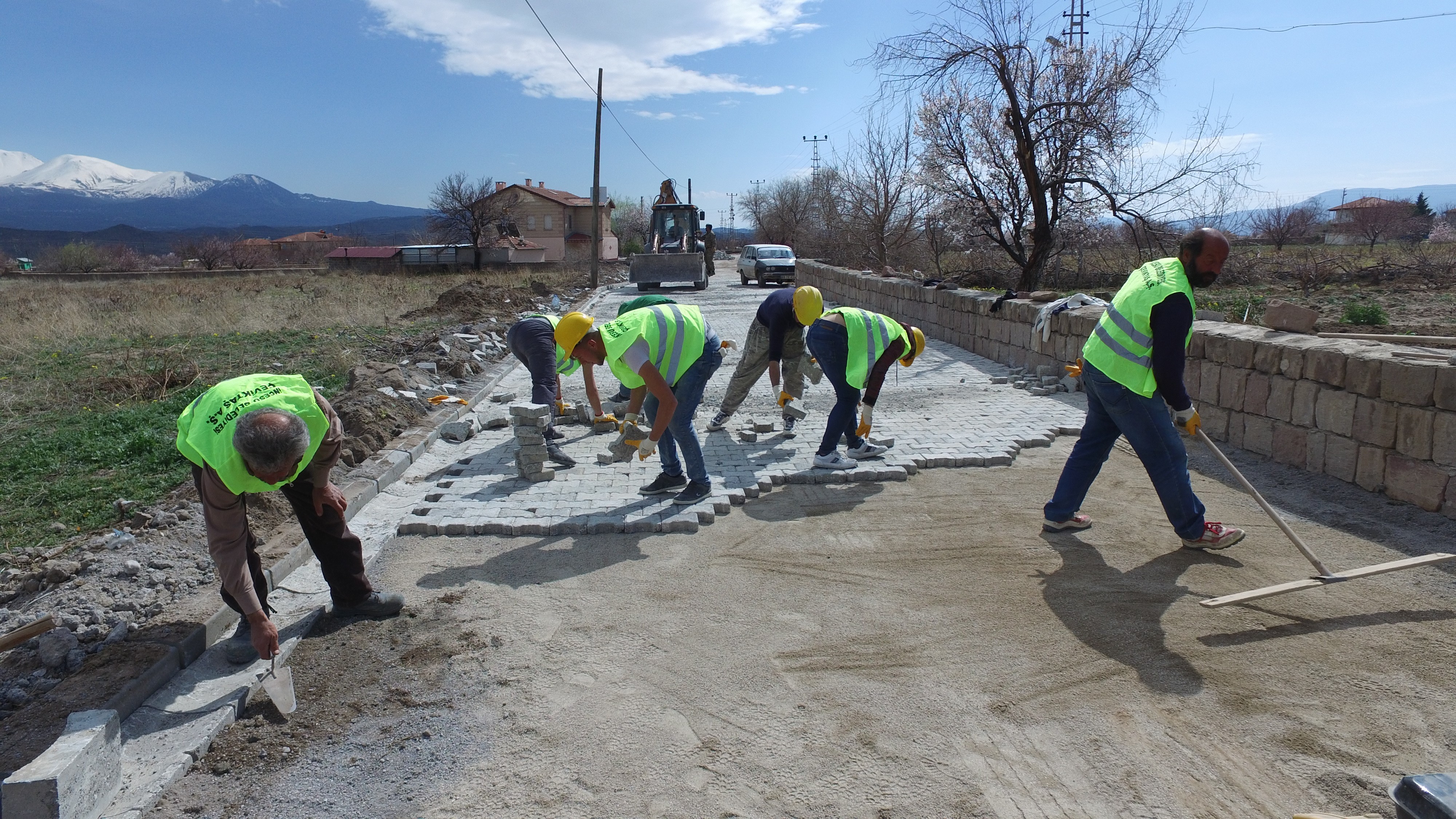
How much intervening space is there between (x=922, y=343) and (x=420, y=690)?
462 cm

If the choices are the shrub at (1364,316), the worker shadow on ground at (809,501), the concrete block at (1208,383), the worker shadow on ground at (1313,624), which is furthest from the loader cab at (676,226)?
the worker shadow on ground at (1313,624)

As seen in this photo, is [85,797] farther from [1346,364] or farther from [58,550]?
[1346,364]

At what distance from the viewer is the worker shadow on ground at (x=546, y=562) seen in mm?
4508

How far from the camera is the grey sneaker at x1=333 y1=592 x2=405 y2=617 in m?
4.04

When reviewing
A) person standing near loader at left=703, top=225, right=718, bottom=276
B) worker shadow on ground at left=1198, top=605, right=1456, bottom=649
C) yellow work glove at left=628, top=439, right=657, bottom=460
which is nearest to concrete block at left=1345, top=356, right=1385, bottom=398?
worker shadow on ground at left=1198, top=605, right=1456, bottom=649

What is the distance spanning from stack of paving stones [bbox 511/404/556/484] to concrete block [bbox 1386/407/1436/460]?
19.2 feet

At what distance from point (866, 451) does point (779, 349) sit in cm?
115

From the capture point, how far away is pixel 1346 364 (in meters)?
5.75

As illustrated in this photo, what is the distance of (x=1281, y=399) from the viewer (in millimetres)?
6375

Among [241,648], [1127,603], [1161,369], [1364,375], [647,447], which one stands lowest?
[241,648]

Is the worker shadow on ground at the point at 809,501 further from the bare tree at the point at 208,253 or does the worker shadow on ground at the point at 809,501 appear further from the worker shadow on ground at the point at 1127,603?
the bare tree at the point at 208,253

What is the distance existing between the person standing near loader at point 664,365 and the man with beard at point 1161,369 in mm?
2345

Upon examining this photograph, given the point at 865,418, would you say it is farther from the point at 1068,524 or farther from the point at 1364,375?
the point at 1364,375

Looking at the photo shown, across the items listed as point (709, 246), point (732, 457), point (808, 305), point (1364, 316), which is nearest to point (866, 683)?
point (732, 457)
